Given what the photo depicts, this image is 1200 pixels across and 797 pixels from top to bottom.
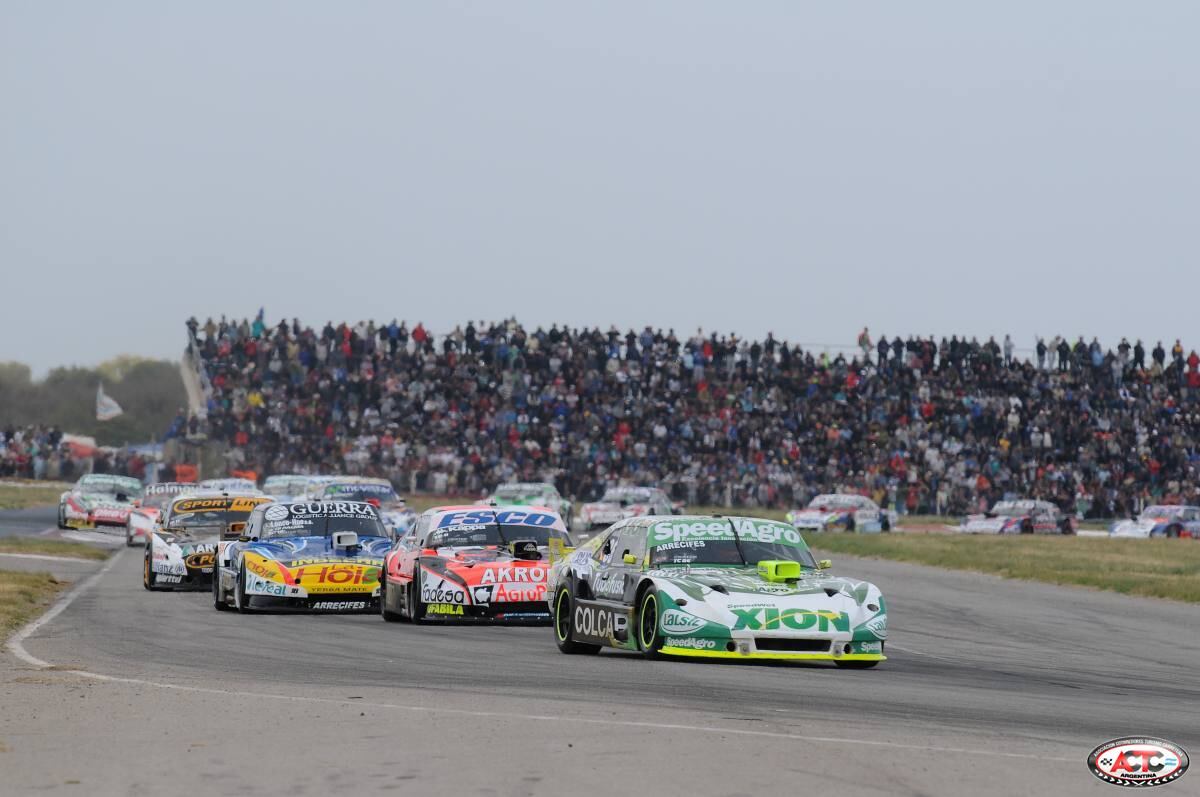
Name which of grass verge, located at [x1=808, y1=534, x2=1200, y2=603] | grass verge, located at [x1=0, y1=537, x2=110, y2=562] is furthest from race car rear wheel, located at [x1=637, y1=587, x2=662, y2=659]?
grass verge, located at [x1=0, y1=537, x2=110, y2=562]

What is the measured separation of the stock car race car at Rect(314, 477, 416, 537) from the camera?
35.2m

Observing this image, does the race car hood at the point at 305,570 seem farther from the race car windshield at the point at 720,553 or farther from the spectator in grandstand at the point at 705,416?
the spectator in grandstand at the point at 705,416

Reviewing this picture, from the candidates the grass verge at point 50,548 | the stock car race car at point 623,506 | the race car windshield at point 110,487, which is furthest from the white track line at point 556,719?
the stock car race car at point 623,506

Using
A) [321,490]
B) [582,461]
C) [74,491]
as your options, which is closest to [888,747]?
[321,490]

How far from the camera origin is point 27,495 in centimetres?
5741

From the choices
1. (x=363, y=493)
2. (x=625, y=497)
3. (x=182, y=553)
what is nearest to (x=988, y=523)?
(x=625, y=497)

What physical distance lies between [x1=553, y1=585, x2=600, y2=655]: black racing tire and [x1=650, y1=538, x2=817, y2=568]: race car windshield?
97 centimetres

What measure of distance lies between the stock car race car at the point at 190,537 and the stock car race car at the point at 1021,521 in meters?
25.5

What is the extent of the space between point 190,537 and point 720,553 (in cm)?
1163

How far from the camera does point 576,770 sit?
24.9 feet

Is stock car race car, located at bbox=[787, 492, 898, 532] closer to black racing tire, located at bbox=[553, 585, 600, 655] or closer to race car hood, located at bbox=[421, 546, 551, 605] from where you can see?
race car hood, located at bbox=[421, 546, 551, 605]

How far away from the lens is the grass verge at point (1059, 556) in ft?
88.4

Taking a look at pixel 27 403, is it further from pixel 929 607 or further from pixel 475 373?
pixel 929 607

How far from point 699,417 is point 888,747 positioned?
4813cm
